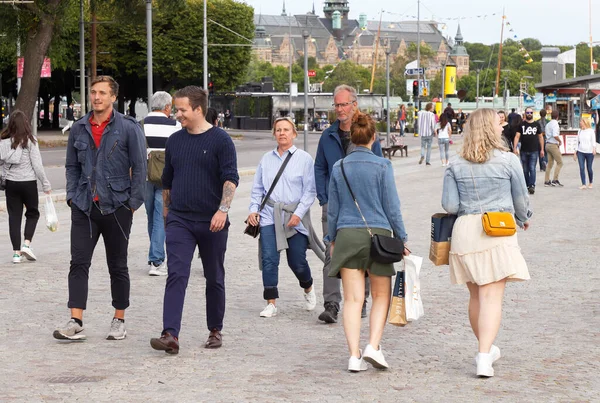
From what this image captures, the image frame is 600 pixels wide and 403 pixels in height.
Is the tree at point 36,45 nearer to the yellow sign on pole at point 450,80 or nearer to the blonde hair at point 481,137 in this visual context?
the blonde hair at point 481,137

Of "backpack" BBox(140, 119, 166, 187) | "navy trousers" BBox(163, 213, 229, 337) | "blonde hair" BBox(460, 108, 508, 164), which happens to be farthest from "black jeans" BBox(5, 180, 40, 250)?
"blonde hair" BBox(460, 108, 508, 164)

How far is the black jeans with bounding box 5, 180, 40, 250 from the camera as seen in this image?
40.9 feet

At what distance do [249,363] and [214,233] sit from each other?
942 mm

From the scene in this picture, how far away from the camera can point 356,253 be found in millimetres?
6984

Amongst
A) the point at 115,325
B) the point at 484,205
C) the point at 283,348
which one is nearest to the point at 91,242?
the point at 115,325

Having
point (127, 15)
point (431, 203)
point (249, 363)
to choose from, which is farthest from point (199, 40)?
point (249, 363)

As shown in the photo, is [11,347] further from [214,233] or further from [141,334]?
[214,233]

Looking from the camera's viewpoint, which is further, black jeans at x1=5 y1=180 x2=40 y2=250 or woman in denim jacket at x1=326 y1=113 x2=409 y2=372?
black jeans at x1=5 y1=180 x2=40 y2=250

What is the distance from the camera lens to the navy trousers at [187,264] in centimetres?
749

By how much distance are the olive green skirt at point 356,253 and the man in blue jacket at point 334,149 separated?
A: 1178mm

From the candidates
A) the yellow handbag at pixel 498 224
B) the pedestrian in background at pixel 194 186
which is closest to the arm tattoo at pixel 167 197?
the pedestrian in background at pixel 194 186

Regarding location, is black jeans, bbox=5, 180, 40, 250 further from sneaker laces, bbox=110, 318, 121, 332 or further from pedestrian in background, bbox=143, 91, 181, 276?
sneaker laces, bbox=110, 318, 121, 332

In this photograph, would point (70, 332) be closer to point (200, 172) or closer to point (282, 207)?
point (200, 172)

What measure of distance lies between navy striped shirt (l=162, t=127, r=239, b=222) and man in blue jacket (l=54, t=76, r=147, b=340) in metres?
0.53
